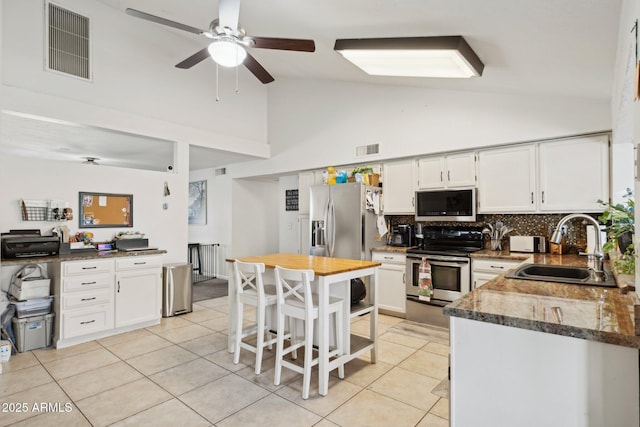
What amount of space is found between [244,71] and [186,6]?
85.2 inches

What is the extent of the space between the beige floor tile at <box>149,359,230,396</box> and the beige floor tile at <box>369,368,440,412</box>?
1.31 m

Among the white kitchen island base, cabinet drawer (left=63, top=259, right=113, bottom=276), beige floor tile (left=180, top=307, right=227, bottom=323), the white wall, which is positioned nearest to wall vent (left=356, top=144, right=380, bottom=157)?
the white wall

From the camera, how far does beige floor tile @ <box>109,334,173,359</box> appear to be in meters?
3.28

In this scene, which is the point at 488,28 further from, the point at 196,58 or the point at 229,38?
the point at 196,58

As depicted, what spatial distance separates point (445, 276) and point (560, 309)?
2.67 meters

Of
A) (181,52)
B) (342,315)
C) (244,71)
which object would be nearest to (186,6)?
(181,52)

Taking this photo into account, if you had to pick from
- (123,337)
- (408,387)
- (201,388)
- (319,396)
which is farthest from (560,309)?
(123,337)

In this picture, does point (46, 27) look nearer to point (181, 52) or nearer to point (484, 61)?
point (181, 52)

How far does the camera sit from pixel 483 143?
3.96 metres

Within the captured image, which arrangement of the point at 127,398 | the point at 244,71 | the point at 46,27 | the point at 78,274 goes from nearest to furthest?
the point at 127,398 → the point at 78,274 → the point at 46,27 → the point at 244,71

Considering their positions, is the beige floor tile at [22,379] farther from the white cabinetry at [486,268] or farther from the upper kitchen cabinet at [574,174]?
the upper kitchen cabinet at [574,174]


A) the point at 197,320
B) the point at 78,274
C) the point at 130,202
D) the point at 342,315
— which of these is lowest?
the point at 197,320

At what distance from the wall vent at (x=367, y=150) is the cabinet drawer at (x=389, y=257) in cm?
146

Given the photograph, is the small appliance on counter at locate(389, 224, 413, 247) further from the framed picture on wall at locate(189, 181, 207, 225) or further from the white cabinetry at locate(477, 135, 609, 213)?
the framed picture on wall at locate(189, 181, 207, 225)
